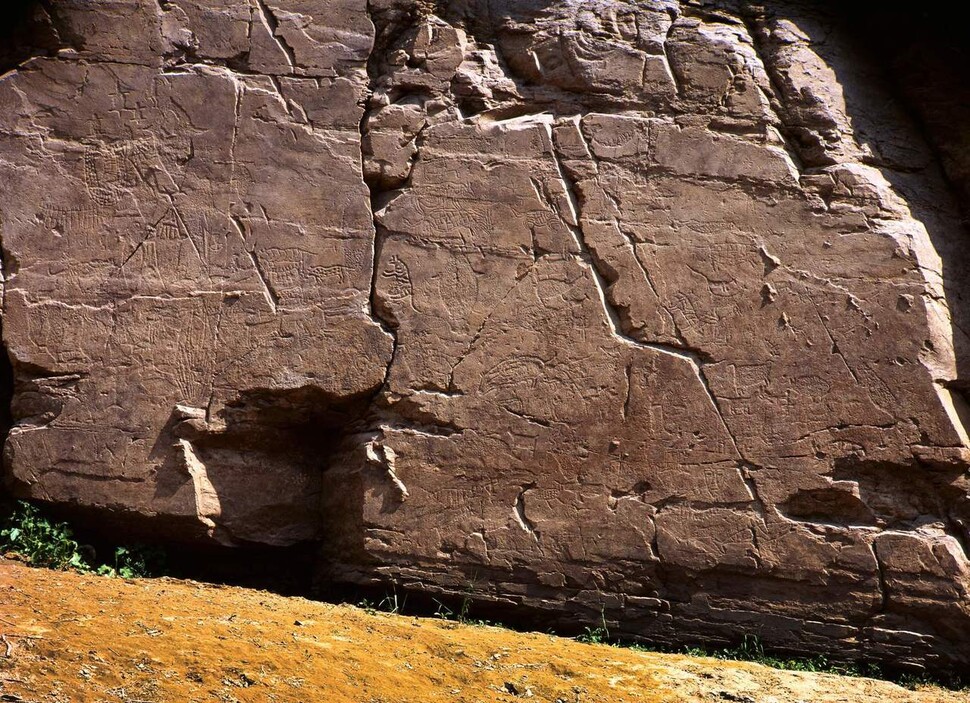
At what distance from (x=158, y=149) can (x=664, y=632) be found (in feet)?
11.0

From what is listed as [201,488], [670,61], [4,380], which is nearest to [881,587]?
[670,61]

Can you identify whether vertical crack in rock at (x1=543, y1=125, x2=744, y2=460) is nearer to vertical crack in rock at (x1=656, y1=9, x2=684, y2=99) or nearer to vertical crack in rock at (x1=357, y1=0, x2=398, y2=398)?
vertical crack in rock at (x1=656, y1=9, x2=684, y2=99)

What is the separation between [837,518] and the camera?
463 centimetres

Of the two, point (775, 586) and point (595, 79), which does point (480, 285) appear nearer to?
point (595, 79)

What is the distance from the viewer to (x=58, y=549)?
4.76 m

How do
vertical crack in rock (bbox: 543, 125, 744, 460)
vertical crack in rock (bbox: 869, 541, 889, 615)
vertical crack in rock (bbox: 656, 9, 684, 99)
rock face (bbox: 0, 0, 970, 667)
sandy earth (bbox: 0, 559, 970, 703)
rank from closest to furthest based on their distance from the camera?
sandy earth (bbox: 0, 559, 970, 703) → vertical crack in rock (bbox: 869, 541, 889, 615) → rock face (bbox: 0, 0, 970, 667) → vertical crack in rock (bbox: 543, 125, 744, 460) → vertical crack in rock (bbox: 656, 9, 684, 99)

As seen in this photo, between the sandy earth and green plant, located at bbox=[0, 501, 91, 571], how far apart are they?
0.23m

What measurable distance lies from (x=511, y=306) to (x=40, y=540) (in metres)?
2.49

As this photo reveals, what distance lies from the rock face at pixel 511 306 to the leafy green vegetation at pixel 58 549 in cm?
14

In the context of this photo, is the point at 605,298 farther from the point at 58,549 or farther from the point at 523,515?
the point at 58,549

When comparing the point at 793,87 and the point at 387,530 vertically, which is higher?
the point at 793,87

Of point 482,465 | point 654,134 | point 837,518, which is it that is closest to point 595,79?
point 654,134

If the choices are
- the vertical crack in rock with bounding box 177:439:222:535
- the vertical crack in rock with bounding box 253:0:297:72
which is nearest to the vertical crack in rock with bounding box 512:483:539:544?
the vertical crack in rock with bounding box 177:439:222:535

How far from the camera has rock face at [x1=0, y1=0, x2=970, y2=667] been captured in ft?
15.2
